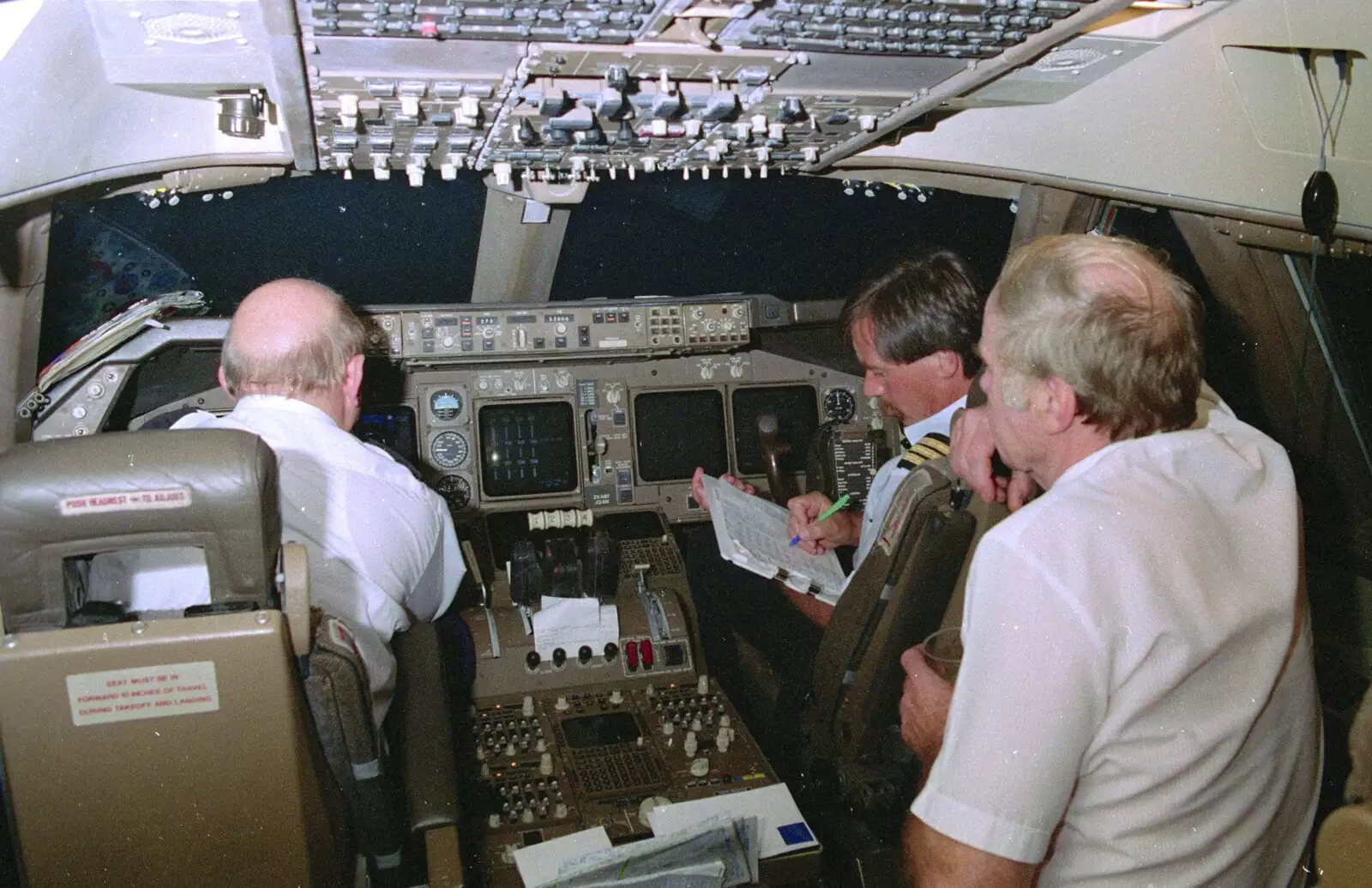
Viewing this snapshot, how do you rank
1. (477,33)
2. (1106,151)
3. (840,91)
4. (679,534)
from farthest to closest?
(679,534) < (1106,151) < (840,91) < (477,33)

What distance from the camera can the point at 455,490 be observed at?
10.6ft

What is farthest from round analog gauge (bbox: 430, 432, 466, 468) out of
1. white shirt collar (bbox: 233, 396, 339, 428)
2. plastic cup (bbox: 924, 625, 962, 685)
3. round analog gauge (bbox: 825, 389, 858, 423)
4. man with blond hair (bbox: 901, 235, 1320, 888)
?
man with blond hair (bbox: 901, 235, 1320, 888)

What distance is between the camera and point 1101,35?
1.70 meters

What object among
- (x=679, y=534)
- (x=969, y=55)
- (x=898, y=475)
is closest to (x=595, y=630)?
(x=679, y=534)

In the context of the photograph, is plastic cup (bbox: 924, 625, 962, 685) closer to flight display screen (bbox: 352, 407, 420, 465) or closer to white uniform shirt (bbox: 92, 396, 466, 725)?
white uniform shirt (bbox: 92, 396, 466, 725)

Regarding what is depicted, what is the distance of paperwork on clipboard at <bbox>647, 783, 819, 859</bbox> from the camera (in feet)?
6.20

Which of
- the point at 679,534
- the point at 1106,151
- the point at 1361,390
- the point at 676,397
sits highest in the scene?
the point at 1106,151

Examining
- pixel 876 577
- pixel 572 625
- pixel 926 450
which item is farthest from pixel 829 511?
pixel 572 625

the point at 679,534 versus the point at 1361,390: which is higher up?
the point at 1361,390

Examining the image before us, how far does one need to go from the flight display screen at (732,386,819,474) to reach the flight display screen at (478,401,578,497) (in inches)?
23.6

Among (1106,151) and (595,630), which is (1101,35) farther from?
(595,630)

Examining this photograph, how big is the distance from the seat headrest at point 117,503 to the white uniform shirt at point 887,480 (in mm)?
1386

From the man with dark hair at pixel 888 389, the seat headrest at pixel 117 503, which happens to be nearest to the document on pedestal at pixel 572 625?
the man with dark hair at pixel 888 389

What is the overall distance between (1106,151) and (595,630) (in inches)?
69.0
